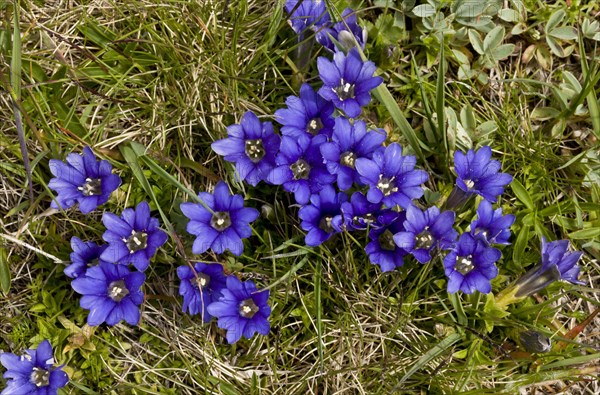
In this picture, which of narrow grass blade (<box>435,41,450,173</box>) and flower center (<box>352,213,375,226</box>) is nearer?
flower center (<box>352,213,375,226</box>)

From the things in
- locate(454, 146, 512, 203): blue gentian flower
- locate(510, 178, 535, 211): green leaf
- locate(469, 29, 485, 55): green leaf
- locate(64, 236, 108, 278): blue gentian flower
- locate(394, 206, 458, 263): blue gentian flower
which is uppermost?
locate(469, 29, 485, 55): green leaf

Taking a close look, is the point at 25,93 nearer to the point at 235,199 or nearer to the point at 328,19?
the point at 235,199

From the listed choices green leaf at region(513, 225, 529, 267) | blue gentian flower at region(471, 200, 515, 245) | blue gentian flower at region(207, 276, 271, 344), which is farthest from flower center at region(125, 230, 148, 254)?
green leaf at region(513, 225, 529, 267)

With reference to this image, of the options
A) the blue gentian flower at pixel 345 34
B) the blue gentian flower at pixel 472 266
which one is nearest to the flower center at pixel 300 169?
the blue gentian flower at pixel 345 34

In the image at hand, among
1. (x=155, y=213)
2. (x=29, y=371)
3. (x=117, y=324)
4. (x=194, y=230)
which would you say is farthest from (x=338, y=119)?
(x=29, y=371)

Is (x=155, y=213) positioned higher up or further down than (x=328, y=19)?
further down

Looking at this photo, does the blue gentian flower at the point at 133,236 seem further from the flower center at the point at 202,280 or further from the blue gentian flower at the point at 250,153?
the blue gentian flower at the point at 250,153

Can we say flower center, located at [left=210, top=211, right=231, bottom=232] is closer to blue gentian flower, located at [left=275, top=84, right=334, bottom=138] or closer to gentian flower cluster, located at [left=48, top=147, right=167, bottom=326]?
gentian flower cluster, located at [left=48, top=147, right=167, bottom=326]
